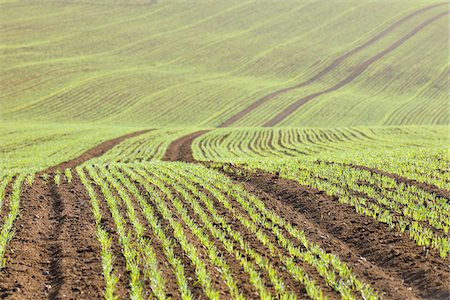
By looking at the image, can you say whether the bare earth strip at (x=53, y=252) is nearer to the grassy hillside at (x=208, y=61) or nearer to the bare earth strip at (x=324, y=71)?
the grassy hillside at (x=208, y=61)

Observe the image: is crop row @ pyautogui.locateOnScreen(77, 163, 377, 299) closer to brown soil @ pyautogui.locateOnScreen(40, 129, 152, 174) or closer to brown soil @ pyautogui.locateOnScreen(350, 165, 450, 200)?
brown soil @ pyautogui.locateOnScreen(350, 165, 450, 200)

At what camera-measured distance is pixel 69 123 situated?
51.1 meters

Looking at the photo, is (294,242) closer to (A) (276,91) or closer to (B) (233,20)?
(A) (276,91)

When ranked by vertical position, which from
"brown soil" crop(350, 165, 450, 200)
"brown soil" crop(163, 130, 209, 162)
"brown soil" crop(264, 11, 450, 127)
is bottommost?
"brown soil" crop(264, 11, 450, 127)

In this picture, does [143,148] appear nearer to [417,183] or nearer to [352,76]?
[417,183]

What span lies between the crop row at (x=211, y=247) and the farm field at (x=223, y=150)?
0.18 feet

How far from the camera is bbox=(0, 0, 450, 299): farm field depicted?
29.9 ft

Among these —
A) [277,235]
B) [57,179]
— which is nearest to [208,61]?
[57,179]

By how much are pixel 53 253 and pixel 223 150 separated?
2435 cm

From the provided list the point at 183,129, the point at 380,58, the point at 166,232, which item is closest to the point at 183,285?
the point at 166,232

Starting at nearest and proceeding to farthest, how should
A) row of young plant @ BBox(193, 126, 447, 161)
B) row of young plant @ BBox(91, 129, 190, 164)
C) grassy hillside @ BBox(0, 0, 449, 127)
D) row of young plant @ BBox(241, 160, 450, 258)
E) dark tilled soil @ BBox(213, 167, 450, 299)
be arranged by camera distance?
dark tilled soil @ BBox(213, 167, 450, 299) < row of young plant @ BBox(241, 160, 450, 258) < row of young plant @ BBox(91, 129, 190, 164) < row of young plant @ BBox(193, 126, 447, 161) < grassy hillside @ BBox(0, 0, 449, 127)

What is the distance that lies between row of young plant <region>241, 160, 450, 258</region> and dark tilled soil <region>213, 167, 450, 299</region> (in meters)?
0.34

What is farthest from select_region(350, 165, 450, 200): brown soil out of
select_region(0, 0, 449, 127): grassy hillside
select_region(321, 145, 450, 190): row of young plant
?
select_region(0, 0, 449, 127): grassy hillside

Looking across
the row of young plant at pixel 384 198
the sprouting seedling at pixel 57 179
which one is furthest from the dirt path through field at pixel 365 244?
the sprouting seedling at pixel 57 179
